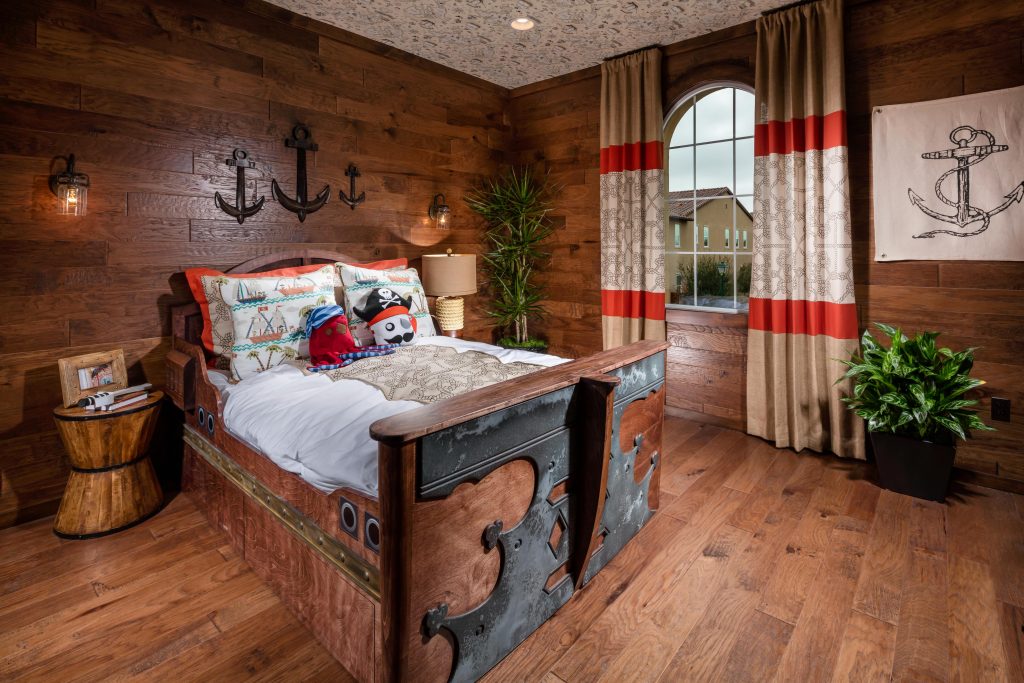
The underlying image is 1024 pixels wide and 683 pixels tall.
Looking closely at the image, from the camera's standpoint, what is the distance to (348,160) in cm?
344

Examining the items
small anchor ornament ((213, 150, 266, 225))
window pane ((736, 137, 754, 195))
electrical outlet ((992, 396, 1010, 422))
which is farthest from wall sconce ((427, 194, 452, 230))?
electrical outlet ((992, 396, 1010, 422))

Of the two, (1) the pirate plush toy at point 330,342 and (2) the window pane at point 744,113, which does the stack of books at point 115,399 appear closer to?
(1) the pirate plush toy at point 330,342

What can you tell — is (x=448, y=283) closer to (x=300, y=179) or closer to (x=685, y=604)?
(x=300, y=179)

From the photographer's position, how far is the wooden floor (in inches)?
62.7

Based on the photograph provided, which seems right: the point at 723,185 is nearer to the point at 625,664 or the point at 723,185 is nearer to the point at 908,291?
the point at 908,291

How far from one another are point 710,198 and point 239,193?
9.65 ft

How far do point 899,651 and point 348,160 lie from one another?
3513mm

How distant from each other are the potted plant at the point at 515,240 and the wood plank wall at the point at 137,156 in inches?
45.7

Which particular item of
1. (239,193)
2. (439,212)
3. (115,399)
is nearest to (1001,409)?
(439,212)

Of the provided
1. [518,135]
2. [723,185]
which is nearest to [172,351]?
[518,135]

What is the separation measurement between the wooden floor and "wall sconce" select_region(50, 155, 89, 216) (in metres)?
1.40

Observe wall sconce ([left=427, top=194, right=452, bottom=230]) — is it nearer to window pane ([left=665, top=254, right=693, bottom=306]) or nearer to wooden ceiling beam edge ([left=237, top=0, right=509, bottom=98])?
wooden ceiling beam edge ([left=237, top=0, right=509, bottom=98])

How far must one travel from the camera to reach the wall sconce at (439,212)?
13.1ft

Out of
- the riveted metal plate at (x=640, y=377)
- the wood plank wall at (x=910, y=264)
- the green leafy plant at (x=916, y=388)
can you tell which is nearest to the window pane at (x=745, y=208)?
the wood plank wall at (x=910, y=264)
